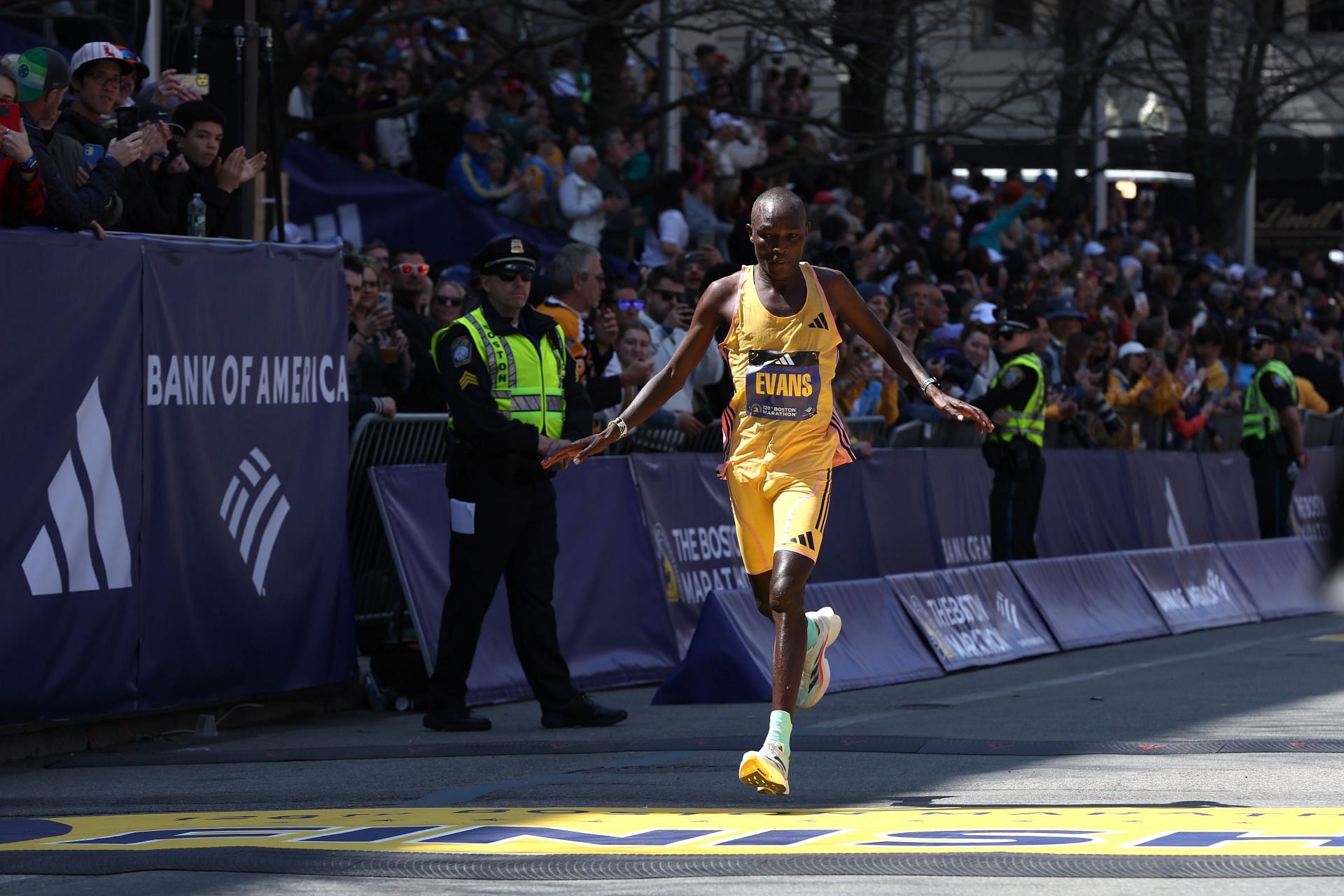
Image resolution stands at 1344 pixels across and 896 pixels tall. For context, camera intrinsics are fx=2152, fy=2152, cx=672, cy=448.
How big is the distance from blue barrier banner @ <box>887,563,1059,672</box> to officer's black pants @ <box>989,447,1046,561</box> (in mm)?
978

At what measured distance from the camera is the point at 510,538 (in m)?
10.2

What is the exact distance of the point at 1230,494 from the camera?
20.4 m

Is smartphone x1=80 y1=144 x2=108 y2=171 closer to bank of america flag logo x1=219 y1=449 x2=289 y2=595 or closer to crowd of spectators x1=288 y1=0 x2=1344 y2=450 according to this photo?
bank of america flag logo x1=219 y1=449 x2=289 y2=595

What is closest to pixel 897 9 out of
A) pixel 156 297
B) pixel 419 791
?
pixel 156 297

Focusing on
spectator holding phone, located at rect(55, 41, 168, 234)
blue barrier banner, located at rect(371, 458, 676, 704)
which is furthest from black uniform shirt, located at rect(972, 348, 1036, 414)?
spectator holding phone, located at rect(55, 41, 168, 234)

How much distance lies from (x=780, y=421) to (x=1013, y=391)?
23.7 feet

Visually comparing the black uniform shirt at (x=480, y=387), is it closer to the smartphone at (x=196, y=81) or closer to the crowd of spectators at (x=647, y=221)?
the crowd of spectators at (x=647, y=221)

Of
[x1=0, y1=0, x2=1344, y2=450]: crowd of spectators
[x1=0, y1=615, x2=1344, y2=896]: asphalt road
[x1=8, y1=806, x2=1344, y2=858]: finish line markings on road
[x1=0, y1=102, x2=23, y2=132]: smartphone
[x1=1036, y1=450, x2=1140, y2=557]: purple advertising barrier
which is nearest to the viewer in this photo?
[x1=0, y1=615, x2=1344, y2=896]: asphalt road

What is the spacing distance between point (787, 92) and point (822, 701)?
48.5 ft

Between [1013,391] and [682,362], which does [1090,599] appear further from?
[682,362]

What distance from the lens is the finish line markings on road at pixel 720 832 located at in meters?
6.26

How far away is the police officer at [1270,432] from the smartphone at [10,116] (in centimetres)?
1287

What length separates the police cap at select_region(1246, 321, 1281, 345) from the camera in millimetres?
18922

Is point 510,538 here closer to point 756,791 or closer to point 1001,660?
point 756,791
